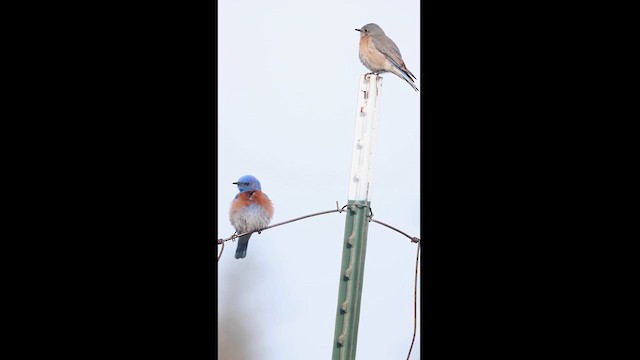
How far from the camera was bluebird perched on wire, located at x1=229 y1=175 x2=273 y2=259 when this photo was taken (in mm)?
5320

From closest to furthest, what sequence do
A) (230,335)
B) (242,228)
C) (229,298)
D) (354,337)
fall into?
1. (354,337)
2. (242,228)
3. (229,298)
4. (230,335)

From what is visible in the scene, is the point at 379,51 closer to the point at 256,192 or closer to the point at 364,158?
the point at 256,192

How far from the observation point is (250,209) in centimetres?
533

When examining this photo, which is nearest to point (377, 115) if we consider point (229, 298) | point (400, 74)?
point (400, 74)

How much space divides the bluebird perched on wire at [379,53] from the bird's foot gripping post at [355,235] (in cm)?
159

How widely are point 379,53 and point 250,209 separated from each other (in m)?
1.28

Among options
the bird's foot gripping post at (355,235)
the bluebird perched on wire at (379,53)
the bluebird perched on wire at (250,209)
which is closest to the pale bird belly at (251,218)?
the bluebird perched on wire at (250,209)

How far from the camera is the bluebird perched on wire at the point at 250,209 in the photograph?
5.32 metres

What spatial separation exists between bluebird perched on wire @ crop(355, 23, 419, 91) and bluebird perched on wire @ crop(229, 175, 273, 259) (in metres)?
1.05

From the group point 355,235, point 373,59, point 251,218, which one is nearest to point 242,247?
point 251,218

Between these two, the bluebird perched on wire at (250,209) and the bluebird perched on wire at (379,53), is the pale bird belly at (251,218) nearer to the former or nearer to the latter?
the bluebird perched on wire at (250,209)

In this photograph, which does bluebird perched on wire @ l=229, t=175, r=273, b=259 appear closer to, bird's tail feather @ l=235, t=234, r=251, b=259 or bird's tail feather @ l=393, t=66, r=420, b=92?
bird's tail feather @ l=235, t=234, r=251, b=259
